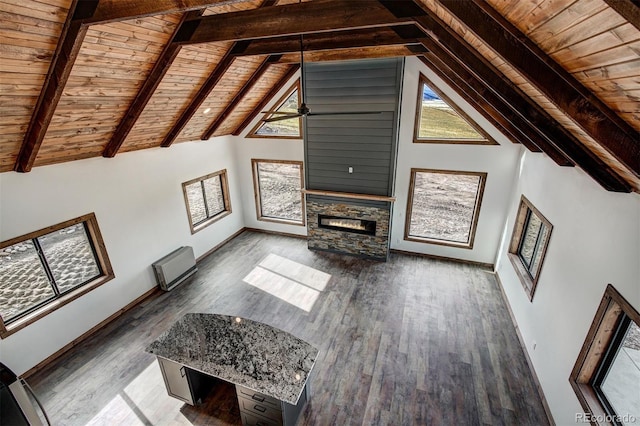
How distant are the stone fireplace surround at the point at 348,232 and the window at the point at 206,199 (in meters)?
2.33

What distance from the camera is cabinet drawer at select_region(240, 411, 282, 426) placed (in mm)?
3168

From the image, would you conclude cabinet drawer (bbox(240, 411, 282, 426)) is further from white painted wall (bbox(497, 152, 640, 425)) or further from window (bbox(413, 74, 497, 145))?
window (bbox(413, 74, 497, 145))

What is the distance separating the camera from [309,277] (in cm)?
620

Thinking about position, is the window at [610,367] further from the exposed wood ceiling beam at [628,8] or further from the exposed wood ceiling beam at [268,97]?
the exposed wood ceiling beam at [268,97]

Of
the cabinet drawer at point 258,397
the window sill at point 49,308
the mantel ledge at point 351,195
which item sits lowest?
the cabinet drawer at point 258,397

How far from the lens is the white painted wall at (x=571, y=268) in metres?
2.54

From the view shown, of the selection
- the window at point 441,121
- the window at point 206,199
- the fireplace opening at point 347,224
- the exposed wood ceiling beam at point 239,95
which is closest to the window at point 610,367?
the window at point 441,121

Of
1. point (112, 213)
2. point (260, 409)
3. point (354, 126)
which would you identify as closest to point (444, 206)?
point (354, 126)

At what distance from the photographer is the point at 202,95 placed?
4875mm

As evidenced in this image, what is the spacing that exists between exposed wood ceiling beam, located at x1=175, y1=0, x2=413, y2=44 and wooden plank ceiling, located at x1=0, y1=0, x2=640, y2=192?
11 millimetres

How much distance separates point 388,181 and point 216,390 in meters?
4.64

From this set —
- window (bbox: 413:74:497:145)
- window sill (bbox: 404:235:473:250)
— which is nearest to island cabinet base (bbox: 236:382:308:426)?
window sill (bbox: 404:235:473:250)

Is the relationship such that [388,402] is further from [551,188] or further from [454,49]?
[454,49]

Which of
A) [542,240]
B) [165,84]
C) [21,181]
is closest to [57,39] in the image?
[165,84]
